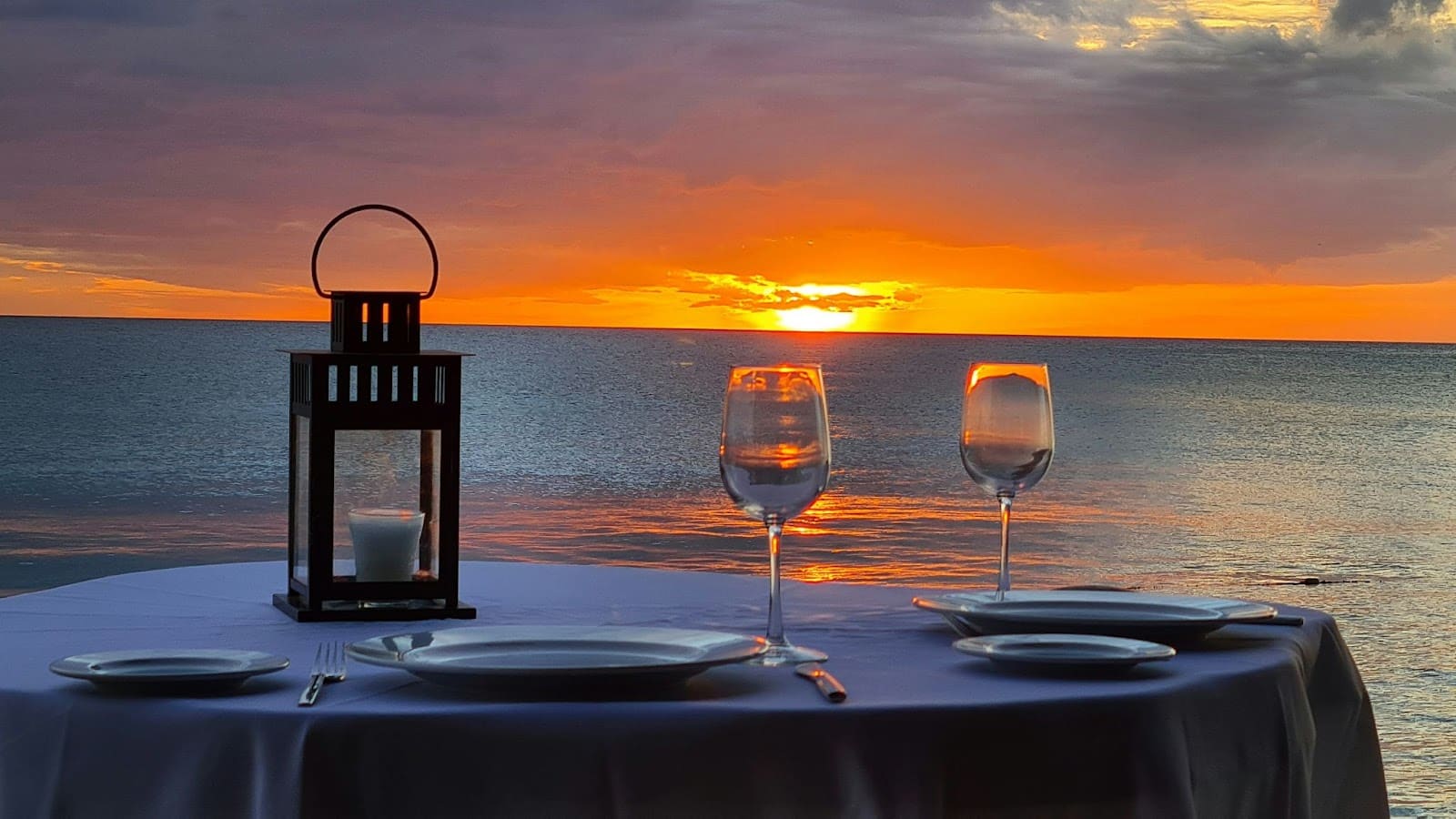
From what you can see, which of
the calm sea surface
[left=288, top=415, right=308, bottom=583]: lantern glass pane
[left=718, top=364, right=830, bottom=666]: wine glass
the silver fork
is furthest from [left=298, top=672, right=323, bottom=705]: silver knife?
the calm sea surface

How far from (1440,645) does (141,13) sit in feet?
94.4

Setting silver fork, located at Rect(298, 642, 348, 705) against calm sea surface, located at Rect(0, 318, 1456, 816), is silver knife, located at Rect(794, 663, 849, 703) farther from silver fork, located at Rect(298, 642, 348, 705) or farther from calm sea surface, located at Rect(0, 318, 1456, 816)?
calm sea surface, located at Rect(0, 318, 1456, 816)

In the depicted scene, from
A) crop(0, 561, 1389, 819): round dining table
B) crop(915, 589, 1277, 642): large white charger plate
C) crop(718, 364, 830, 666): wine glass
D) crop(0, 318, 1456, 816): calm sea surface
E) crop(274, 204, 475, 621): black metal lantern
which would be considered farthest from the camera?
crop(0, 318, 1456, 816): calm sea surface

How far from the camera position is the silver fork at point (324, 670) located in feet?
3.68

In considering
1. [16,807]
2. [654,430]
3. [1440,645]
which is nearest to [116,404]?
[654,430]

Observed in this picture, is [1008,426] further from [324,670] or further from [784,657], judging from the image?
[324,670]

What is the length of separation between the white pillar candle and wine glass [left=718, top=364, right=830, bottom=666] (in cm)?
52

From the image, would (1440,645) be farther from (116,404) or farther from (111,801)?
(116,404)

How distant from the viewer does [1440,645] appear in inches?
360

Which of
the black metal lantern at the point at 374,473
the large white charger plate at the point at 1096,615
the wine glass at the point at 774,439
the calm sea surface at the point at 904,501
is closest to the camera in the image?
the wine glass at the point at 774,439

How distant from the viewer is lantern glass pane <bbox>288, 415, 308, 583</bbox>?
5.43 ft

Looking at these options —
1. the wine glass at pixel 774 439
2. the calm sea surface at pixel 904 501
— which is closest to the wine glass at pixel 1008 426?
the wine glass at pixel 774 439

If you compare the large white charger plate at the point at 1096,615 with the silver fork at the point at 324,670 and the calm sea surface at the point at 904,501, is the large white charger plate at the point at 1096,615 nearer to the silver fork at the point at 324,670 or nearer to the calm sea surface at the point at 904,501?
the silver fork at the point at 324,670

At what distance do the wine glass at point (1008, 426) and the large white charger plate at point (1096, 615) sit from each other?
0.22 feet
